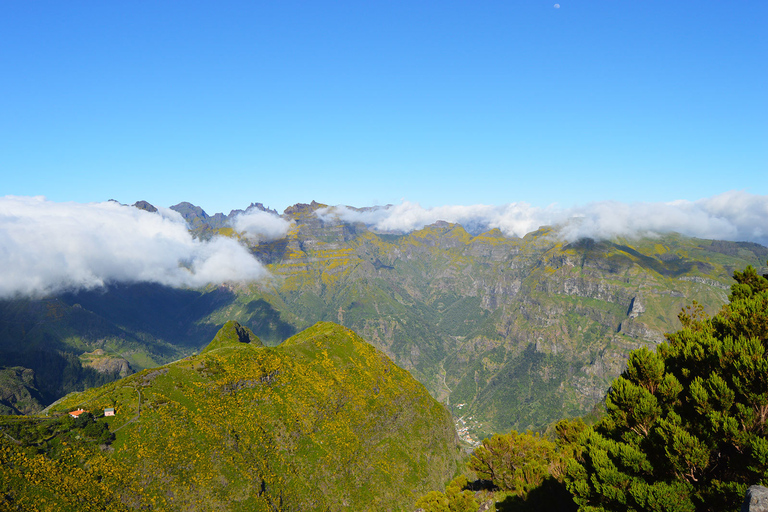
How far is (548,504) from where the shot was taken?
53.8m

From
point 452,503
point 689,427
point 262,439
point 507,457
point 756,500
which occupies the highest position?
point 689,427

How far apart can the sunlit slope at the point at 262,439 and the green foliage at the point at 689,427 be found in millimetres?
95034

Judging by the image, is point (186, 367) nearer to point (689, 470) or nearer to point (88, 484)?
point (88, 484)

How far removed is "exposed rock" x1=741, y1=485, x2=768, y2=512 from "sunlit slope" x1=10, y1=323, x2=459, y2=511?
104375 mm

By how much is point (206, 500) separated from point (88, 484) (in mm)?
26111

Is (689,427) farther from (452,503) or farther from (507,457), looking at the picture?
(507,457)

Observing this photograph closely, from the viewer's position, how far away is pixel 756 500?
23.4m

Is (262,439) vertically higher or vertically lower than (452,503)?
lower

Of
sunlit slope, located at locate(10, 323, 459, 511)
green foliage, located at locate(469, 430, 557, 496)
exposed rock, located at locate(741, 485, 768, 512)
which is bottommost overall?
sunlit slope, located at locate(10, 323, 459, 511)

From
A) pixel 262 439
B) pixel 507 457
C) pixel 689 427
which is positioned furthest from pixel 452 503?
pixel 262 439

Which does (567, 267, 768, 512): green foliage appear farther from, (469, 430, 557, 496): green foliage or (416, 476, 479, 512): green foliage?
(469, 430, 557, 496): green foliage

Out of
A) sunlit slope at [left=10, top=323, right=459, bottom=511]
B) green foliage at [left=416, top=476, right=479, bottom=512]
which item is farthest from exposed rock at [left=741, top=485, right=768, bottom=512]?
sunlit slope at [left=10, top=323, right=459, bottom=511]

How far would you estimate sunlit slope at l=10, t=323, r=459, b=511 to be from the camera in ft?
288

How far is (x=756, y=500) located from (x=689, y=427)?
717cm
